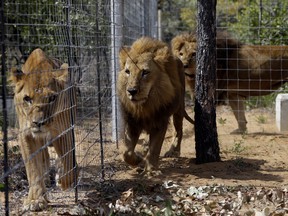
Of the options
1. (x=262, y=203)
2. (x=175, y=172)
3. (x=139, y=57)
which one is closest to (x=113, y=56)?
(x=139, y=57)

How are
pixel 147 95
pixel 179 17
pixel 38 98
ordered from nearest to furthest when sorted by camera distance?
1. pixel 38 98
2. pixel 147 95
3. pixel 179 17

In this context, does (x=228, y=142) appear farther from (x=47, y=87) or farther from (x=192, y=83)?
(x=47, y=87)

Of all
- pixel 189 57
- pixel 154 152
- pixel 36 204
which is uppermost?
pixel 189 57

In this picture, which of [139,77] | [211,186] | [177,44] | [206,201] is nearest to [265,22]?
[177,44]

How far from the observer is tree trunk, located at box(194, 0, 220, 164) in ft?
22.2

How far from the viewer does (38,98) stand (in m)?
4.87

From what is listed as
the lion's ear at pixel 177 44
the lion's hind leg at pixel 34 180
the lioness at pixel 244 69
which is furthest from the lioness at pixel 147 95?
the lioness at pixel 244 69

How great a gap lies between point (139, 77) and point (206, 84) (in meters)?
0.92

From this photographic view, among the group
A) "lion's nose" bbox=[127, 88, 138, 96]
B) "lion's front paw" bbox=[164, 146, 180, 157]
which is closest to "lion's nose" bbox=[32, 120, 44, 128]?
"lion's nose" bbox=[127, 88, 138, 96]

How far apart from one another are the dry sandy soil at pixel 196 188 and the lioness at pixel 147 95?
321 millimetres

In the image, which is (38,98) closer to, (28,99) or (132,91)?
(28,99)

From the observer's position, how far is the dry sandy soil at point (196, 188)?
5.09 meters

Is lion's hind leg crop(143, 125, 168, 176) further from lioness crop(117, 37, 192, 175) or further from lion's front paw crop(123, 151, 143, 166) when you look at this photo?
lion's front paw crop(123, 151, 143, 166)

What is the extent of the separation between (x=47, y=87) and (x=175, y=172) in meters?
2.32
